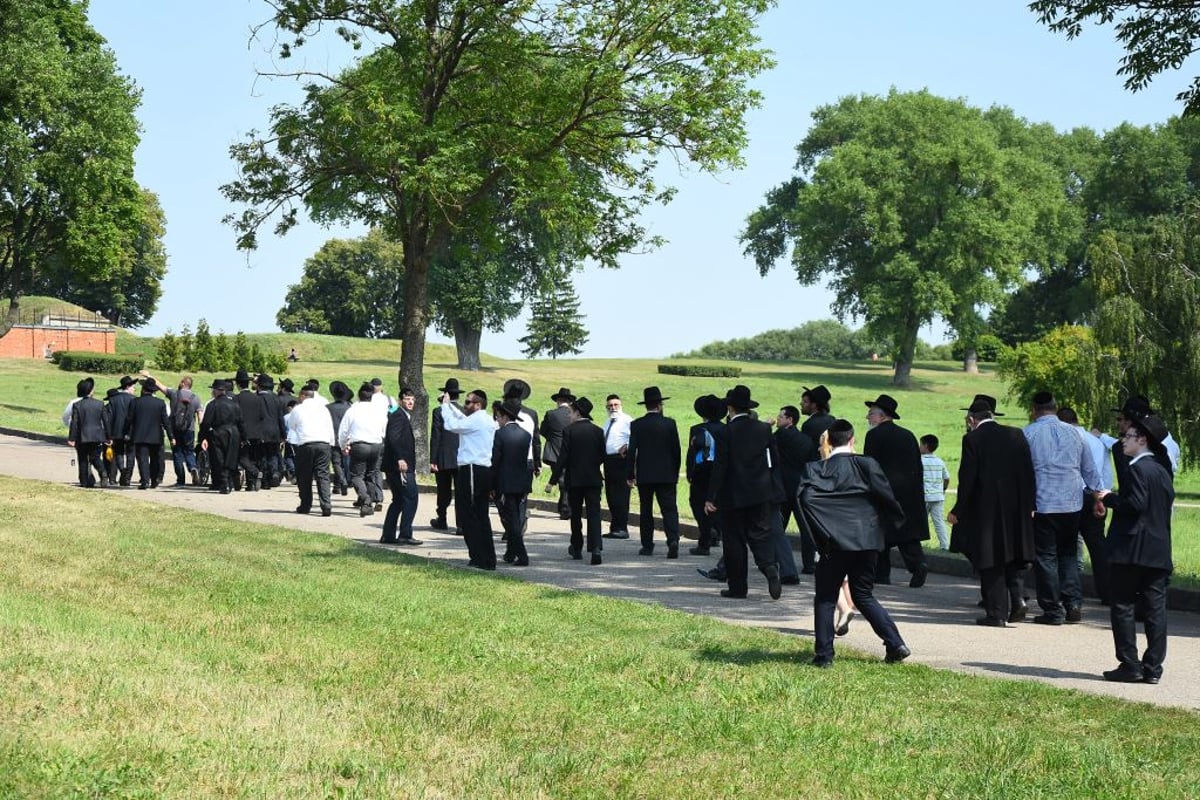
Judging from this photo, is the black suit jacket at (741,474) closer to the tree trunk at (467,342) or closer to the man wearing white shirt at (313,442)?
the man wearing white shirt at (313,442)

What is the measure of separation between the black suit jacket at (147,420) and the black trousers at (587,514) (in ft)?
32.5

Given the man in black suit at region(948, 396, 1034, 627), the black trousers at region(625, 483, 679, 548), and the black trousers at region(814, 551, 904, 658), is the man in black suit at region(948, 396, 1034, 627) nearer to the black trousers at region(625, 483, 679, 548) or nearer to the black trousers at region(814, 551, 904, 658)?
the black trousers at region(814, 551, 904, 658)

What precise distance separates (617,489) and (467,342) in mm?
52699

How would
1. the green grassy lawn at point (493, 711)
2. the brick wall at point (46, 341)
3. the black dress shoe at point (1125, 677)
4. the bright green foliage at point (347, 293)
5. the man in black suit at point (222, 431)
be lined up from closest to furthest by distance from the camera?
the green grassy lawn at point (493, 711) → the black dress shoe at point (1125, 677) → the man in black suit at point (222, 431) → the brick wall at point (46, 341) → the bright green foliage at point (347, 293)

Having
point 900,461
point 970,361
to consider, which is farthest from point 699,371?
point 900,461

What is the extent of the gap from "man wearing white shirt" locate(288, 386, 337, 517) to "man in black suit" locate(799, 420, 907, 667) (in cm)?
1170

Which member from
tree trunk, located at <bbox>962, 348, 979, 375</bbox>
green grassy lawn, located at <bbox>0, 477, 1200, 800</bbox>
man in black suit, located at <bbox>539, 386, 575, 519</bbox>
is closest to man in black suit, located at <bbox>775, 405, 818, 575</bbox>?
green grassy lawn, located at <bbox>0, 477, 1200, 800</bbox>

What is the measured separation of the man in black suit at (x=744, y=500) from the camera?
535 inches

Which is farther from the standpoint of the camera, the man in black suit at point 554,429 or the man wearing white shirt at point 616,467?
the man in black suit at point 554,429

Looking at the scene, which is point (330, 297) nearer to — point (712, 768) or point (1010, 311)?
point (1010, 311)

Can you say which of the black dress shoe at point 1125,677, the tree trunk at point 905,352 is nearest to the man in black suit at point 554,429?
the black dress shoe at point 1125,677

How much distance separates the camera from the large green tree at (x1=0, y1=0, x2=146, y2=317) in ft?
132

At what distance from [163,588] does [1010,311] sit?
83.9 meters

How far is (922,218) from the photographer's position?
7844 centimetres
